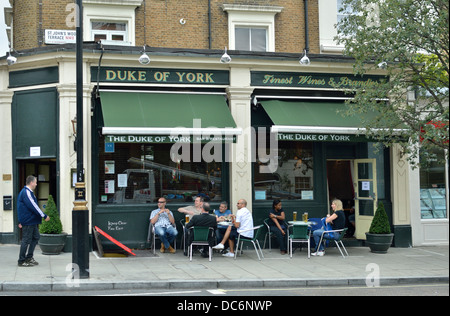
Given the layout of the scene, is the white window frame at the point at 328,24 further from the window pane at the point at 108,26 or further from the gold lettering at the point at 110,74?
the gold lettering at the point at 110,74

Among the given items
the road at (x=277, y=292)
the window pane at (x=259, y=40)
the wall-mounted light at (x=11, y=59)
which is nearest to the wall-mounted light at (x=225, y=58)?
the window pane at (x=259, y=40)

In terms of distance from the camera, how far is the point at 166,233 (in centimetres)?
1319

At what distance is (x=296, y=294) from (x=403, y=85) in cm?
642

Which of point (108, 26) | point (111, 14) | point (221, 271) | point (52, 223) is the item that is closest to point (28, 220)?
point (52, 223)

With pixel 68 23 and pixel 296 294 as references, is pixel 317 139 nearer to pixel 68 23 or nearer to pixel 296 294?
pixel 296 294

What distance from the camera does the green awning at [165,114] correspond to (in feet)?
42.4

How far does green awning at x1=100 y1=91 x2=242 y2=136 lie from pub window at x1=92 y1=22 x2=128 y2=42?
2.24m

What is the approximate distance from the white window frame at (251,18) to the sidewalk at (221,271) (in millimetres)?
6365

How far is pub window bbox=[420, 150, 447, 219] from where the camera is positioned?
51.2 ft

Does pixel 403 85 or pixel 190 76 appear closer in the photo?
pixel 403 85

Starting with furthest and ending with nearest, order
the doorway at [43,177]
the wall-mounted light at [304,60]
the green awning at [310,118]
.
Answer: the doorway at [43,177], the wall-mounted light at [304,60], the green awning at [310,118]

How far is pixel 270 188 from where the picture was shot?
14.8m
